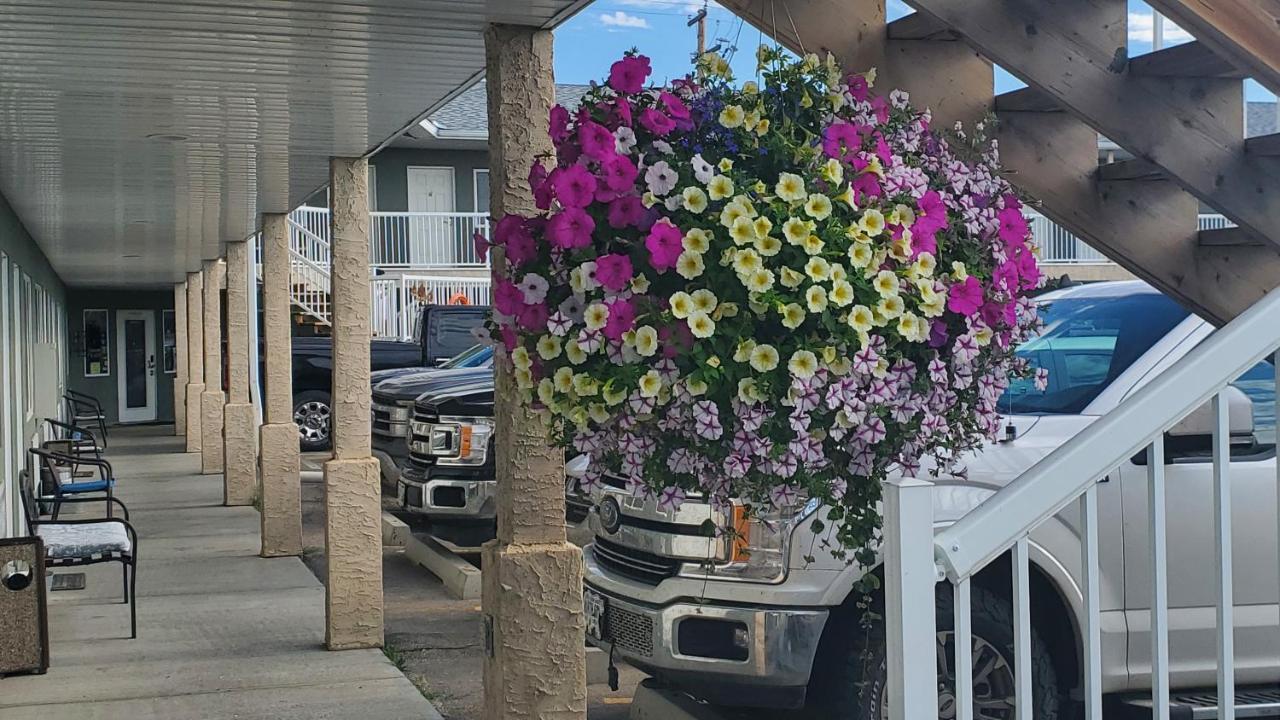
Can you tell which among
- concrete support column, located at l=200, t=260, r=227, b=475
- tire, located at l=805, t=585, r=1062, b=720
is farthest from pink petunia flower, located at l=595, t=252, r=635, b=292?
concrete support column, located at l=200, t=260, r=227, b=475

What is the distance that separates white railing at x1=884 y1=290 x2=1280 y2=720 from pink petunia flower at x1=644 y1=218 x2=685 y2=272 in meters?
0.81

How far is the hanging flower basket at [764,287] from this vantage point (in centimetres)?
285

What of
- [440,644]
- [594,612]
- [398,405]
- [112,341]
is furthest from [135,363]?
[594,612]

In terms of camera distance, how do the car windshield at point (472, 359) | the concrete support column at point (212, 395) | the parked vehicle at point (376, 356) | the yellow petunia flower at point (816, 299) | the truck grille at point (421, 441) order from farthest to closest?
the concrete support column at point (212, 395) < the parked vehicle at point (376, 356) < the car windshield at point (472, 359) < the truck grille at point (421, 441) < the yellow petunia flower at point (816, 299)

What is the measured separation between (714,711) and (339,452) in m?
3.16

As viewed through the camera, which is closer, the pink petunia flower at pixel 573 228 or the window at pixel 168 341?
the pink petunia flower at pixel 573 228

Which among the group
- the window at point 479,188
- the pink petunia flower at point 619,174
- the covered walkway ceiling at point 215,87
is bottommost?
the pink petunia flower at point 619,174

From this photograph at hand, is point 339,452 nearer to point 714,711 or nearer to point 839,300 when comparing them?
point 714,711

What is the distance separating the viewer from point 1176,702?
5055 millimetres

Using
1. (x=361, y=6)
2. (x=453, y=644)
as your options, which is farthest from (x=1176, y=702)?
(x=453, y=644)

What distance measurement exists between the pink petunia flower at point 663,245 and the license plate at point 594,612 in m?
2.94

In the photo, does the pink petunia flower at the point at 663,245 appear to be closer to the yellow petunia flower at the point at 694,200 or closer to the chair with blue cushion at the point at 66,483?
the yellow petunia flower at the point at 694,200

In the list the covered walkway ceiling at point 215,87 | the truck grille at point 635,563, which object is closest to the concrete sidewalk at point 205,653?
the truck grille at point 635,563

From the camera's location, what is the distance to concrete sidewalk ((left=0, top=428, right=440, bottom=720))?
6738 millimetres
